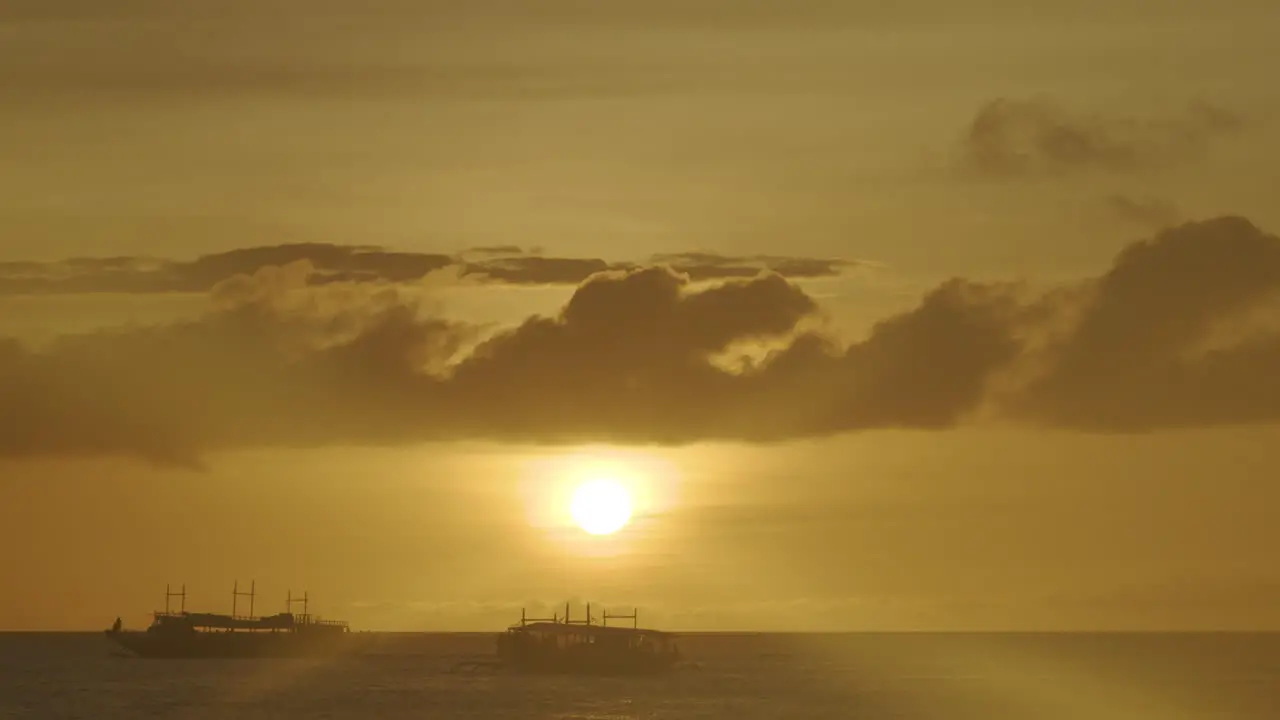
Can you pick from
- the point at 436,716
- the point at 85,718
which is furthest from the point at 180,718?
the point at 436,716

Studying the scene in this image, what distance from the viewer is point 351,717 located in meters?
199

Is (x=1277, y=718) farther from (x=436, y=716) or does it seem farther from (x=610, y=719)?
(x=436, y=716)

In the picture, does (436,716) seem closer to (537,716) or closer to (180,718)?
(537,716)

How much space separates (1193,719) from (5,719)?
12156 cm

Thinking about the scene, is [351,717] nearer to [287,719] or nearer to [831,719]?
[287,719]

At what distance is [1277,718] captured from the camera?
196m

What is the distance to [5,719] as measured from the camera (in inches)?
7805

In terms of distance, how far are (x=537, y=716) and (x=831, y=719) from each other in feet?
98.8

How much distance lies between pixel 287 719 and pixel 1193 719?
9218 centimetres

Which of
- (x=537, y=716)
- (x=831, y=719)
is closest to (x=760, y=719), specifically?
(x=831, y=719)

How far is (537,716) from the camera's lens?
199625mm

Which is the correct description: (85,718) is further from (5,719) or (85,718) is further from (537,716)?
(537,716)

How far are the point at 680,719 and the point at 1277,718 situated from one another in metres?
60.3

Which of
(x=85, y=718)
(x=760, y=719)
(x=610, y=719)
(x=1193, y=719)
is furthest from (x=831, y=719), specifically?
(x=85, y=718)
